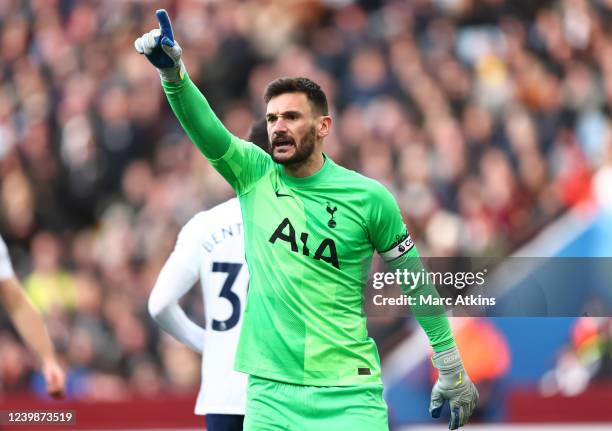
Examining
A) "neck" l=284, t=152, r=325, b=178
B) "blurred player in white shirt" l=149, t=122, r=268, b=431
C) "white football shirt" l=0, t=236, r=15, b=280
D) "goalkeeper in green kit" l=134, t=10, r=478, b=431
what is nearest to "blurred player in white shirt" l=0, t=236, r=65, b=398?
"white football shirt" l=0, t=236, r=15, b=280

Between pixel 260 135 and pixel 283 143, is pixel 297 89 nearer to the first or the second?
pixel 283 143

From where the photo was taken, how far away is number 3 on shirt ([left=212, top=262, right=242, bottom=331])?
691 centimetres

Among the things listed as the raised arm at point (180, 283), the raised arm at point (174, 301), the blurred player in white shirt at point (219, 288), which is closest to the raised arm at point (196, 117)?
the blurred player in white shirt at point (219, 288)

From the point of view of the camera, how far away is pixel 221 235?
6.95 m

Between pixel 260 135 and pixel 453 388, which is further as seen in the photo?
pixel 260 135

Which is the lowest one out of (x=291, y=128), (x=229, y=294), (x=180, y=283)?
(x=229, y=294)

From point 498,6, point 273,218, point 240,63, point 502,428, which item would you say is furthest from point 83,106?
point 273,218

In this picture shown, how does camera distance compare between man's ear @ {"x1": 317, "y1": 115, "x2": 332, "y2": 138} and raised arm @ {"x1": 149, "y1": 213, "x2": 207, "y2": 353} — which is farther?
raised arm @ {"x1": 149, "y1": 213, "x2": 207, "y2": 353}

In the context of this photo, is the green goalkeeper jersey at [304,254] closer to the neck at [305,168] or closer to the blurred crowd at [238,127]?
the neck at [305,168]

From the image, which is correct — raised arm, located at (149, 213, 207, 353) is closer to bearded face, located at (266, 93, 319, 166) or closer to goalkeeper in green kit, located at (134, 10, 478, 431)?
goalkeeper in green kit, located at (134, 10, 478, 431)

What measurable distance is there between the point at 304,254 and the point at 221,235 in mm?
1247

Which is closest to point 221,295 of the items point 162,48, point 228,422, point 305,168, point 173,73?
point 228,422

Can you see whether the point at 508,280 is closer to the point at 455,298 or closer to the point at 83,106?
the point at 455,298

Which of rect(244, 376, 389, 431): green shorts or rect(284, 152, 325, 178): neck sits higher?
rect(284, 152, 325, 178): neck
